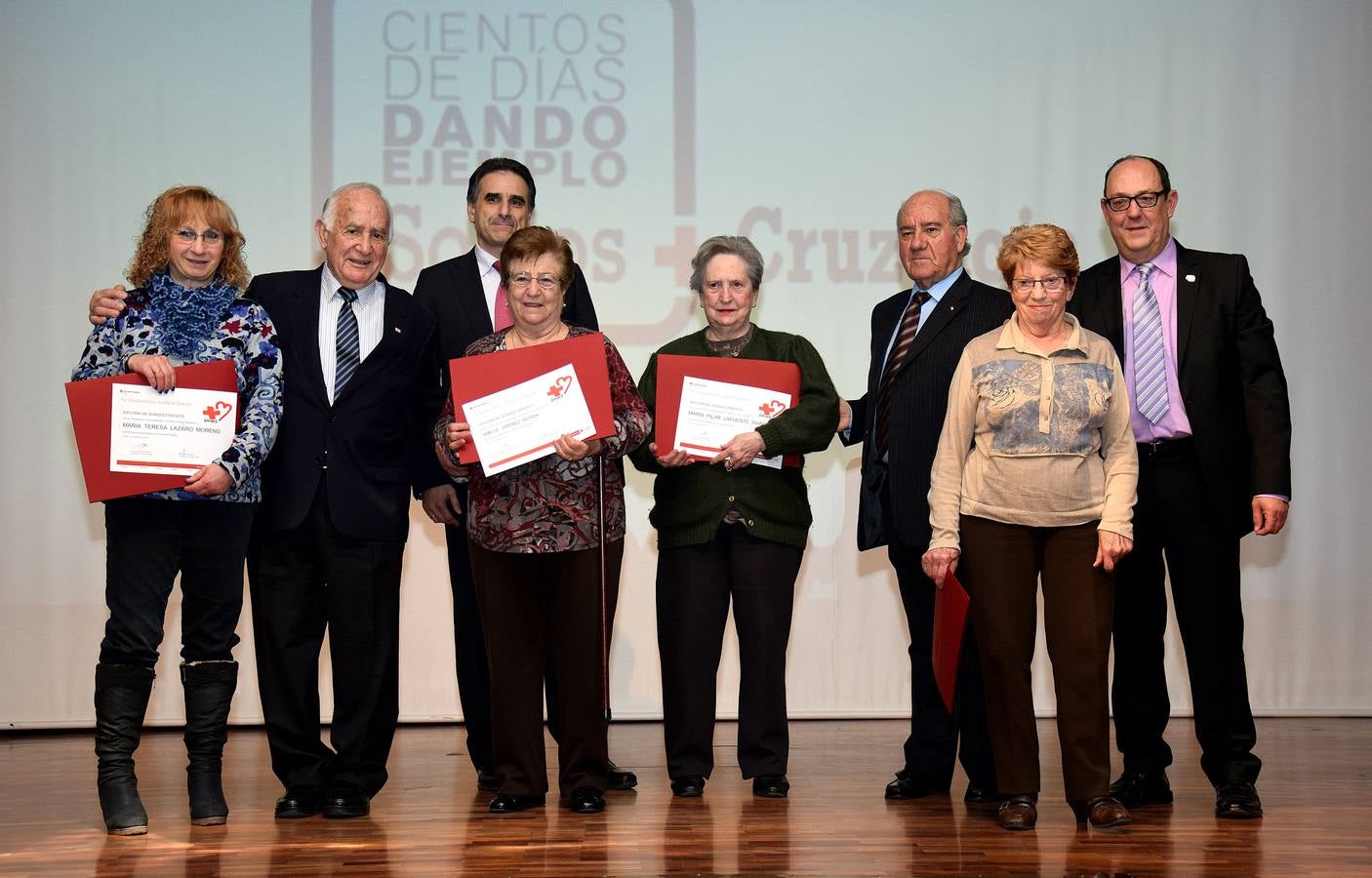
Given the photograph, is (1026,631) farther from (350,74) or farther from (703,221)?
(350,74)

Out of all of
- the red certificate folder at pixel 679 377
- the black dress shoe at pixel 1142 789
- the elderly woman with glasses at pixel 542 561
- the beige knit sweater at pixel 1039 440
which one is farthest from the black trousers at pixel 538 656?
the black dress shoe at pixel 1142 789

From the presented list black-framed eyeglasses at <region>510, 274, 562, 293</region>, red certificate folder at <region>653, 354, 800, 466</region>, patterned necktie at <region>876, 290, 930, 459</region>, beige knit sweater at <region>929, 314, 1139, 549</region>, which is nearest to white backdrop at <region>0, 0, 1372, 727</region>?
patterned necktie at <region>876, 290, 930, 459</region>

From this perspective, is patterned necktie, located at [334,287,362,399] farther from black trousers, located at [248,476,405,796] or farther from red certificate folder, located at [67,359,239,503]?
red certificate folder, located at [67,359,239,503]

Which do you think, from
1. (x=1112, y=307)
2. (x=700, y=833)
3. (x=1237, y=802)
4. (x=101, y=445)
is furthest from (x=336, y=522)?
(x=1237, y=802)

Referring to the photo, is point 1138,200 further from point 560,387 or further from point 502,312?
point 502,312

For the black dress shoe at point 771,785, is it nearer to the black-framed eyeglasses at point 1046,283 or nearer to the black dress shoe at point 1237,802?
the black dress shoe at point 1237,802

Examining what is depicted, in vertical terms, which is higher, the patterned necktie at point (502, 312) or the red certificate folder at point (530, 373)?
the patterned necktie at point (502, 312)

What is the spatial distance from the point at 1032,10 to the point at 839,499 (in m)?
2.19

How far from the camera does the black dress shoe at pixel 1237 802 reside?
11.2ft

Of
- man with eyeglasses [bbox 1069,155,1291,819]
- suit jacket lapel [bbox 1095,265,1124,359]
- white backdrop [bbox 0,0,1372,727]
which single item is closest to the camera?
man with eyeglasses [bbox 1069,155,1291,819]

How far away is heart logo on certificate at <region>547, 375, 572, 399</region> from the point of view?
333 cm

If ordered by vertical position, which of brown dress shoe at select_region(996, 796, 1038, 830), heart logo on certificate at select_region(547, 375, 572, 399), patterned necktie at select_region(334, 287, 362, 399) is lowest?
brown dress shoe at select_region(996, 796, 1038, 830)

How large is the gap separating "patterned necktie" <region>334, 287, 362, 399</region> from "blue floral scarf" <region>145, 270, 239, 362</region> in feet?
0.99

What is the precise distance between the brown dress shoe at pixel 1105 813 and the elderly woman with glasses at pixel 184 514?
2.13 metres
